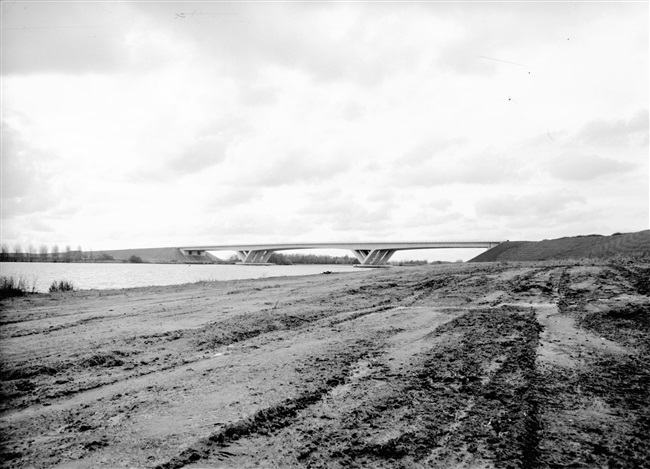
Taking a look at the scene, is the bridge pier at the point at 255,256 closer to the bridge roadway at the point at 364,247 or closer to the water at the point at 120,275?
the bridge roadway at the point at 364,247

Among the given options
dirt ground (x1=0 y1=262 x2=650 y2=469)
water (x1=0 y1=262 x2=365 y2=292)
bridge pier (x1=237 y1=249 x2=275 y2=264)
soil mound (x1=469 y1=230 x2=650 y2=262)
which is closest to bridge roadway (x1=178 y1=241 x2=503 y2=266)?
bridge pier (x1=237 y1=249 x2=275 y2=264)

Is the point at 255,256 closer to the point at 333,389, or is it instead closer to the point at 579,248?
the point at 579,248

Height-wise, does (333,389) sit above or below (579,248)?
below

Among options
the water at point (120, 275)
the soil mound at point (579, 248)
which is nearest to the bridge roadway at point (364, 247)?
the soil mound at point (579, 248)

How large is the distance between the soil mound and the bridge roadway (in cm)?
1504

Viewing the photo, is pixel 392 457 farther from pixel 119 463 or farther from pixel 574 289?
pixel 574 289

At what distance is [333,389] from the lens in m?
3.90

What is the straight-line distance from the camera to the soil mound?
27.4 m

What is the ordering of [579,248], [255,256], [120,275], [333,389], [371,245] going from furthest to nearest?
[255,256] < [371,245] < [120,275] < [579,248] < [333,389]

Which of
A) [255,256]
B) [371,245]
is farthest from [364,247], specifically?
[255,256]

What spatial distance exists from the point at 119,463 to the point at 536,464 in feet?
8.64

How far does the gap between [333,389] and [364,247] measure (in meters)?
63.9

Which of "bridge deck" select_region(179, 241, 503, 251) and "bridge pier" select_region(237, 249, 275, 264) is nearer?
"bridge deck" select_region(179, 241, 503, 251)

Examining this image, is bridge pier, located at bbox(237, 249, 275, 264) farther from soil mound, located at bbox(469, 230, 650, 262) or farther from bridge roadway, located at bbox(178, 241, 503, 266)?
soil mound, located at bbox(469, 230, 650, 262)
